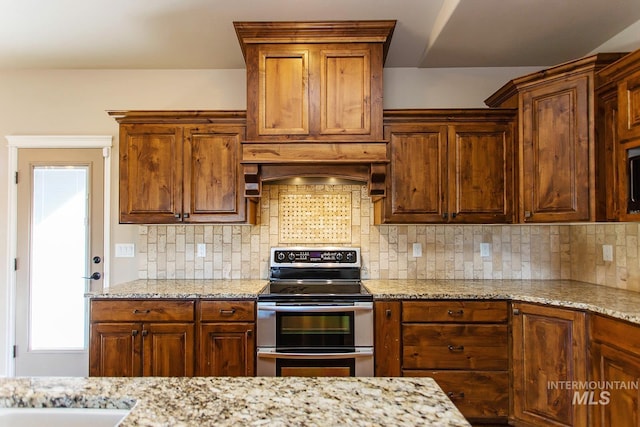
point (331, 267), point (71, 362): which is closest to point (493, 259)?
point (331, 267)

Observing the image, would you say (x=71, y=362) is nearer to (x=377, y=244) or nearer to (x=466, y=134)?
(x=377, y=244)

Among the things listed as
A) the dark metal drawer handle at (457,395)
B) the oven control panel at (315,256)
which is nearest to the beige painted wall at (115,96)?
the oven control panel at (315,256)

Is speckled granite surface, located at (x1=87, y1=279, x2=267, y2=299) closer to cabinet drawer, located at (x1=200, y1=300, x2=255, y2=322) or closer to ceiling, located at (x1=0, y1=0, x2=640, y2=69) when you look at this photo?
cabinet drawer, located at (x1=200, y1=300, x2=255, y2=322)

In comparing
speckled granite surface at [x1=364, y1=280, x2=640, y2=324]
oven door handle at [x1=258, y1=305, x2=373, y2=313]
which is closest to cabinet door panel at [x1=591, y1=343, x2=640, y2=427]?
speckled granite surface at [x1=364, y1=280, x2=640, y2=324]

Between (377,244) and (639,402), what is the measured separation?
5.88ft

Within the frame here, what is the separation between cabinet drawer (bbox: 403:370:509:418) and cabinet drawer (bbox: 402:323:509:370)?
5 centimetres

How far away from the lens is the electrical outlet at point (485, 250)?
2990 millimetres

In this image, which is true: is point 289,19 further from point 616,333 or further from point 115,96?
point 616,333

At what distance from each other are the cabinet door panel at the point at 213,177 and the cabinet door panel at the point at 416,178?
1142 millimetres

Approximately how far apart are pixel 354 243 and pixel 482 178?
111 centimetres

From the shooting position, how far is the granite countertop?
2080mm

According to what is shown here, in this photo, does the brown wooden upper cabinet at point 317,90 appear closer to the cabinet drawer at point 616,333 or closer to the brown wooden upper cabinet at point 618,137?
the brown wooden upper cabinet at point 618,137

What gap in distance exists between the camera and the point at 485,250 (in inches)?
118

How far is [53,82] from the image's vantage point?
10.3ft
